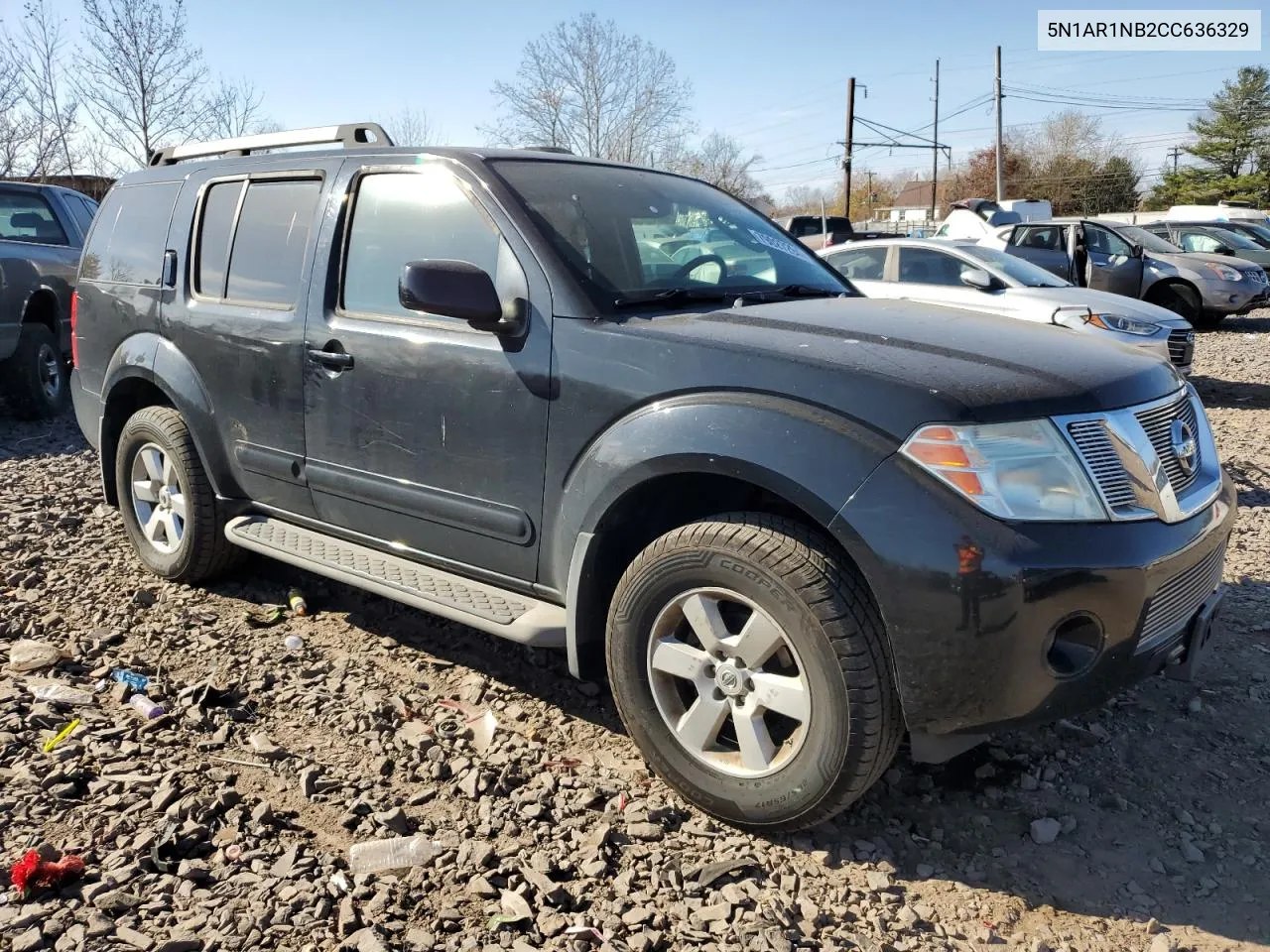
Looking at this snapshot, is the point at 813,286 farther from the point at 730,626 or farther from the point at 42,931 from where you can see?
the point at 42,931

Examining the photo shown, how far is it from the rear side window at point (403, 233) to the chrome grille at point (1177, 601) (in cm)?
206

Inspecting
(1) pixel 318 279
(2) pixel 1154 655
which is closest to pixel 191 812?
(1) pixel 318 279

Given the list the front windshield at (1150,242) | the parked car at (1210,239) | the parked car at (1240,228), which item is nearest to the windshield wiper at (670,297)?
the front windshield at (1150,242)

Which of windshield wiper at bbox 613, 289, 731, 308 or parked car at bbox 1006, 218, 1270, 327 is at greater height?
parked car at bbox 1006, 218, 1270, 327

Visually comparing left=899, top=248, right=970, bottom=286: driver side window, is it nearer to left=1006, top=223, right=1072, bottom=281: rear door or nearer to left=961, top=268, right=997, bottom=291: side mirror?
left=961, top=268, right=997, bottom=291: side mirror

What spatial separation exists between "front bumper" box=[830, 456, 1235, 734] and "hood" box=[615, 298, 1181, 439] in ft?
0.63

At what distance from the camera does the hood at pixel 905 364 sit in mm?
2307

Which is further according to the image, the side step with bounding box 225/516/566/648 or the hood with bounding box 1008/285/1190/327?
the hood with bounding box 1008/285/1190/327

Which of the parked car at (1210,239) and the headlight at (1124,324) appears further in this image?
the parked car at (1210,239)

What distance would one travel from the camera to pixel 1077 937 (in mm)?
2312

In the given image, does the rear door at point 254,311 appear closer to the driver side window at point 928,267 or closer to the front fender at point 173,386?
the front fender at point 173,386

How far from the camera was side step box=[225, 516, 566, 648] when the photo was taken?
293cm

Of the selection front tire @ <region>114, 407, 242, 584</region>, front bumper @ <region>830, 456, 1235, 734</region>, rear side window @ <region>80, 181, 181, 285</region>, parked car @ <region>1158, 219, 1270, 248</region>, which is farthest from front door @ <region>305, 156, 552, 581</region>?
parked car @ <region>1158, 219, 1270, 248</region>

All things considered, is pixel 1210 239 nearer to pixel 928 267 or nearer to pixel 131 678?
pixel 928 267
